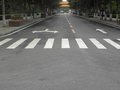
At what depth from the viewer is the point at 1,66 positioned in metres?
9.27

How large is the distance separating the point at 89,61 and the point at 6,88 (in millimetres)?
4063

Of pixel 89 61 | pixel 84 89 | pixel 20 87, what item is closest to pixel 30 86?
pixel 20 87

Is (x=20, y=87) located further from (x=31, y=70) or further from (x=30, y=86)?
(x=31, y=70)

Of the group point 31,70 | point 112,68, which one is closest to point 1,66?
point 31,70

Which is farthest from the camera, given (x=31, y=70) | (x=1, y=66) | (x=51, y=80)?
(x=1, y=66)

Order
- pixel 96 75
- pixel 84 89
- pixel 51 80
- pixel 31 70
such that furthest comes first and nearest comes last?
pixel 31 70, pixel 96 75, pixel 51 80, pixel 84 89

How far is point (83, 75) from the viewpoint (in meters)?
7.85

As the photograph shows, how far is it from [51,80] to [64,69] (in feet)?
4.55

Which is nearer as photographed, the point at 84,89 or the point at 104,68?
the point at 84,89

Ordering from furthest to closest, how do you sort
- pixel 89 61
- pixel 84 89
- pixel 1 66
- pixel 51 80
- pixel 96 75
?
pixel 89 61
pixel 1 66
pixel 96 75
pixel 51 80
pixel 84 89

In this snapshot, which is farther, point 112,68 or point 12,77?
point 112,68

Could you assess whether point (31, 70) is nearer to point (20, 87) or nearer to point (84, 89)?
point (20, 87)

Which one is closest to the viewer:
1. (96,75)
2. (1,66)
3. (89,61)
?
(96,75)

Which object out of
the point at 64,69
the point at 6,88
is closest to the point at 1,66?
the point at 64,69
